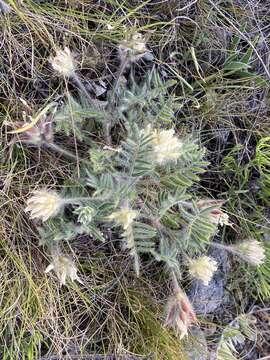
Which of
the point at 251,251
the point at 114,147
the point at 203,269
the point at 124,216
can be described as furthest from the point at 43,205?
the point at 251,251

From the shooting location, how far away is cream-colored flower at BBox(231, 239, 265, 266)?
4.65 ft

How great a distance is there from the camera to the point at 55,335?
153cm

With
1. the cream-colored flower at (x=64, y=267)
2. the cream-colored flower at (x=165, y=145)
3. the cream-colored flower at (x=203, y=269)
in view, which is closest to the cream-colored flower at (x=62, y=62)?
the cream-colored flower at (x=165, y=145)

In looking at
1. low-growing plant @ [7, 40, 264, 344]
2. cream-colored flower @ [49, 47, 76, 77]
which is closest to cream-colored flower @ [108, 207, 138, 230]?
low-growing plant @ [7, 40, 264, 344]

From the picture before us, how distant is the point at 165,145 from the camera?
46.5 inches

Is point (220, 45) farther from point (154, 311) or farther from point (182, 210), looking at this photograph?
point (154, 311)

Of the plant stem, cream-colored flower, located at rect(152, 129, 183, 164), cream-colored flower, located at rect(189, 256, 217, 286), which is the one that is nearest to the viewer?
cream-colored flower, located at rect(152, 129, 183, 164)

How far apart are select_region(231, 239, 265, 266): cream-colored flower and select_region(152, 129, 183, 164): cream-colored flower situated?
15.8 inches

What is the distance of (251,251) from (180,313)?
27 cm

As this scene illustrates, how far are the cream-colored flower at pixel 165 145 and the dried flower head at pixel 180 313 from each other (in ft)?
1.32

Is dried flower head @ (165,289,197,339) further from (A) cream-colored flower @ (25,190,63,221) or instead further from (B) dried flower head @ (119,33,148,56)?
(B) dried flower head @ (119,33,148,56)

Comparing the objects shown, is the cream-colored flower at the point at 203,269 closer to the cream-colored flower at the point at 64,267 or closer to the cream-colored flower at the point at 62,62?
the cream-colored flower at the point at 64,267

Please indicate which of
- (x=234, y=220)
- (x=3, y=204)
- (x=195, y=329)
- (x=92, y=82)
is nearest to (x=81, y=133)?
(x=92, y=82)

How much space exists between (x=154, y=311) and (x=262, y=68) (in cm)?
87
